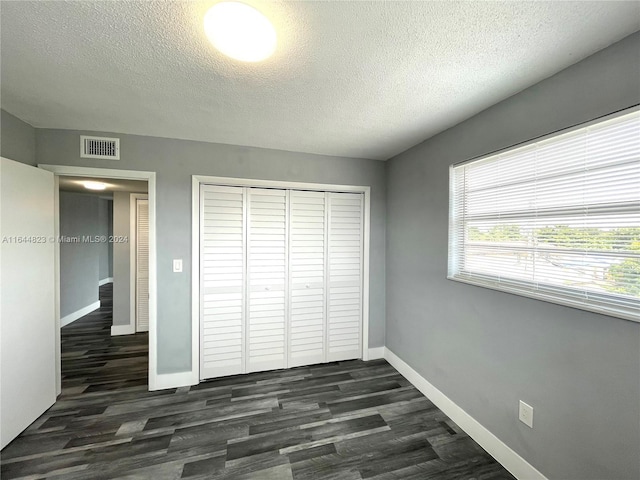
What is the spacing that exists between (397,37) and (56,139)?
2.86 metres

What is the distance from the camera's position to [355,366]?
2.99m

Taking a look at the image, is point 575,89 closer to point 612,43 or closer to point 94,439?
point 612,43

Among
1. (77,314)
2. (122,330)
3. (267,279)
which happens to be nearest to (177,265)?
(267,279)

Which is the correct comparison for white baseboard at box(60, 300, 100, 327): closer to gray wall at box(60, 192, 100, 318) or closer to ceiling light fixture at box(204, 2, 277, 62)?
gray wall at box(60, 192, 100, 318)

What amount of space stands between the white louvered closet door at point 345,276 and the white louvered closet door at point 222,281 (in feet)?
3.26

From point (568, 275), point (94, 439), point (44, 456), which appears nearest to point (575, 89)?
point (568, 275)

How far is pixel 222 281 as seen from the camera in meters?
2.71

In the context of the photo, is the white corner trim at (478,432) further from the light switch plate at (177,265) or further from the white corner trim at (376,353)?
the light switch plate at (177,265)

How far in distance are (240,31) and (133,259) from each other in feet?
12.6

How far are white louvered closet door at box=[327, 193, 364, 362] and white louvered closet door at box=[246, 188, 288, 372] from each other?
0.55 m

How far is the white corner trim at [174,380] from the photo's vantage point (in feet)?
8.20

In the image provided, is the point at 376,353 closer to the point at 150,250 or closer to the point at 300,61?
the point at 150,250

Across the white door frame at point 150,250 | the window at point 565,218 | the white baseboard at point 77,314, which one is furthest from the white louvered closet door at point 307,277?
the white baseboard at point 77,314

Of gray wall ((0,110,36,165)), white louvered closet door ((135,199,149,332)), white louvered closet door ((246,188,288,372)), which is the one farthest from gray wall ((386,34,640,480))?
white louvered closet door ((135,199,149,332))
